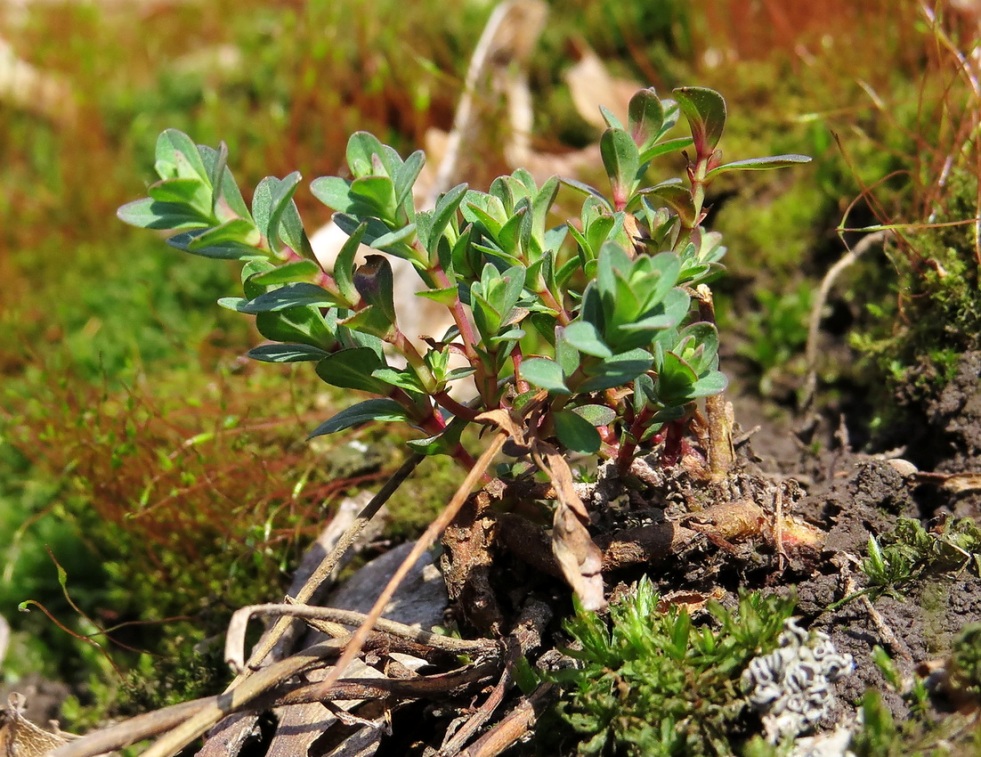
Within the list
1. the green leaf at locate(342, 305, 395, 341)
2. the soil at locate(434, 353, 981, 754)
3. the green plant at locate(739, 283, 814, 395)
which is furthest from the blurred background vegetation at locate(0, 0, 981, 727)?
the green leaf at locate(342, 305, 395, 341)

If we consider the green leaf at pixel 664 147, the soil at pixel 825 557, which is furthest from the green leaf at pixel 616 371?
the green leaf at pixel 664 147

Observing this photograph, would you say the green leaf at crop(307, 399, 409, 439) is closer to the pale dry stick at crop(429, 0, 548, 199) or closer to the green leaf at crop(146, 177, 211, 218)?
the green leaf at crop(146, 177, 211, 218)

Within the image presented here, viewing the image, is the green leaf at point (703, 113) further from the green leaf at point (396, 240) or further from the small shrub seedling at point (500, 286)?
the green leaf at point (396, 240)

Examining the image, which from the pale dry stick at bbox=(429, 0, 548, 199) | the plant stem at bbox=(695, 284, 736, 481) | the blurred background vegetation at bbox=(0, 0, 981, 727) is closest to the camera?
the plant stem at bbox=(695, 284, 736, 481)

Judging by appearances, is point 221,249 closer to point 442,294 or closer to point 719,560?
point 442,294

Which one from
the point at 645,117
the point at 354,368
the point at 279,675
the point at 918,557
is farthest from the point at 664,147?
the point at 279,675

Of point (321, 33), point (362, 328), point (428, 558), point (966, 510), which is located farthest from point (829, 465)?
point (321, 33)

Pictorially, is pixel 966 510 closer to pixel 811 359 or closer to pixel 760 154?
pixel 811 359
